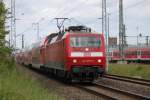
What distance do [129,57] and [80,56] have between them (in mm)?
60072

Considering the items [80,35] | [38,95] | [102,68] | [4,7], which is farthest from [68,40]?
[38,95]

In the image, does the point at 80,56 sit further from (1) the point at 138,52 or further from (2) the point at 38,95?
(1) the point at 138,52

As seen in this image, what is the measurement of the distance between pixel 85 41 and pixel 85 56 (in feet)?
3.11

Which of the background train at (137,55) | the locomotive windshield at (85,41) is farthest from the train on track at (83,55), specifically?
the background train at (137,55)

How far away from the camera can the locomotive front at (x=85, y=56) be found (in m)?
23.2

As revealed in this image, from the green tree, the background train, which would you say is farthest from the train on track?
the background train

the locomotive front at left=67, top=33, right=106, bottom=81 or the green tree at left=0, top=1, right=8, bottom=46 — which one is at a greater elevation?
the green tree at left=0, top=1, right=8, bottom=46

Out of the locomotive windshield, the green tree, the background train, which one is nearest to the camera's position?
the locomotive windshield

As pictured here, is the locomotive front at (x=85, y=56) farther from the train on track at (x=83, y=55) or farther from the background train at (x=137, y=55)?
the background train at (x=137, y=55)

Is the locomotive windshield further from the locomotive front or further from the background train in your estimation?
the background train

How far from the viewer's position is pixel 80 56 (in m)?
23.3

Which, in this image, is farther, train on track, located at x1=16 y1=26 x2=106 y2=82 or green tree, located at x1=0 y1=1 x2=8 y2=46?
green tree, located at x1=0 y1=1 x2=8 y2=46

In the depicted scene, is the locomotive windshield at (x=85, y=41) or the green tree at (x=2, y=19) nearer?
the locomotive windshield at (x=85, y=41)

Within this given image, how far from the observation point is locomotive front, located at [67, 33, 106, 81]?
23.2 m
